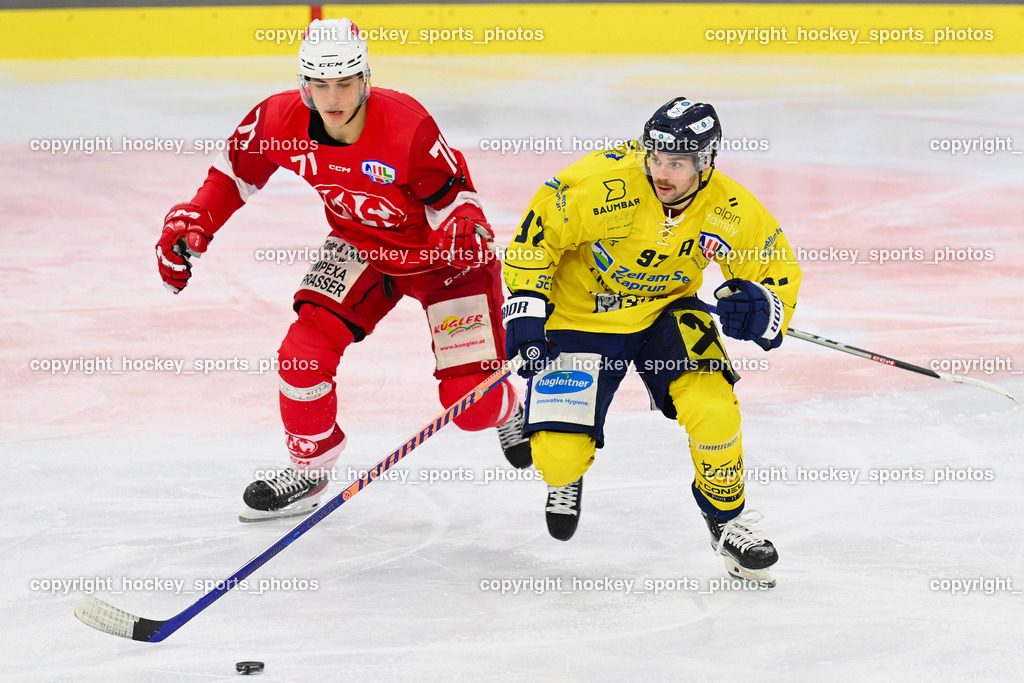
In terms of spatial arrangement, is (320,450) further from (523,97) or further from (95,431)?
(523,97)

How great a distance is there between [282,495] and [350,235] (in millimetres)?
810

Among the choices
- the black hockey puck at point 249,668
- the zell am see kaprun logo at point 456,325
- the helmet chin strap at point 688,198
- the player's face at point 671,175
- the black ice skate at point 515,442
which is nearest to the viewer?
the black hockey puck at point 249,668

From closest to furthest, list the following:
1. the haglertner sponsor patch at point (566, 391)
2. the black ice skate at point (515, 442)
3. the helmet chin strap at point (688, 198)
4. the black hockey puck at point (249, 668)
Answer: the black hockey puck at point (249, 668)
the helmet chin strap at point (688, 198)
the haglertner sponsor patch at point (566, 391)
the black ice skate at point (515, 442)

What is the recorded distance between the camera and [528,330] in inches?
125

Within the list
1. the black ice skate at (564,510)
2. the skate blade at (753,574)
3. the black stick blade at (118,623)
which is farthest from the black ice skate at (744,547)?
the black stick blade at (118,623)

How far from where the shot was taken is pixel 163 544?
11.5ft

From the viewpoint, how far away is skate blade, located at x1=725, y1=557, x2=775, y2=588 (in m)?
3.29

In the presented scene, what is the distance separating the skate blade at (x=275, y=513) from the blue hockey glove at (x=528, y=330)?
0.97 m

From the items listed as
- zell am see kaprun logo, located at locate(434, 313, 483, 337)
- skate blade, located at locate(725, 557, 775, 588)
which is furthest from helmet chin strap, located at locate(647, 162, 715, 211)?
skate blade, located at locate(725, 557, 775, 588)

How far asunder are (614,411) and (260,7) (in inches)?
234

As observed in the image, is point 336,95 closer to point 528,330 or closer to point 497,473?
point 528,330

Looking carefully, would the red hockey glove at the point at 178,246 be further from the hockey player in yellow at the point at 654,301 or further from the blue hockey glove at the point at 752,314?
the blue hockey glove at the point at 752,314

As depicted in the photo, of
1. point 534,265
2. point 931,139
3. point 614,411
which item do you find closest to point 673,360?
point 534,265

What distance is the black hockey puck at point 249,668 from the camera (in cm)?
284
